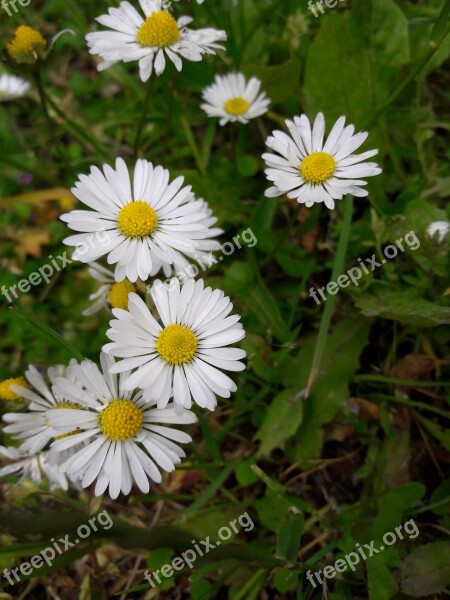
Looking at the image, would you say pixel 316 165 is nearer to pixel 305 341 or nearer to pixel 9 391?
pixel 305 341

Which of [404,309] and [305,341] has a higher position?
[305,341]

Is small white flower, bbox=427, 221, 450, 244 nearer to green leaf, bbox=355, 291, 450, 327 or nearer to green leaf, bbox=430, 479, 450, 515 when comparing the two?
green leaf, bbox=355, 291, 450, 327

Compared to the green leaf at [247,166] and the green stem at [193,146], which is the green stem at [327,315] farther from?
the green stem at [193,146]

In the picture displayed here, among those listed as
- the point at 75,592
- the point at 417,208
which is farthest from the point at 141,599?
the point at 417,208

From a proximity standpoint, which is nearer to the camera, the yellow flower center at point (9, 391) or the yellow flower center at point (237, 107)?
the yellow flower center at point (9, 391)

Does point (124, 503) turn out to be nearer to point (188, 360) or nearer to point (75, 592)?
point (75, 592)

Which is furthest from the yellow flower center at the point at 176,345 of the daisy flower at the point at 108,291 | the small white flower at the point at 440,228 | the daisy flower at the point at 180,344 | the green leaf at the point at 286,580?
the small white flower at the point at 440,228

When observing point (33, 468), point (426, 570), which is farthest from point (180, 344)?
point (426, 570)

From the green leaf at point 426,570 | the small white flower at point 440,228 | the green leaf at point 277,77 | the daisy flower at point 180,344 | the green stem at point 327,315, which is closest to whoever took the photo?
the daisy flower at point 180,344
